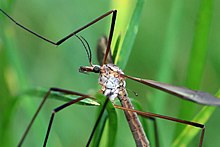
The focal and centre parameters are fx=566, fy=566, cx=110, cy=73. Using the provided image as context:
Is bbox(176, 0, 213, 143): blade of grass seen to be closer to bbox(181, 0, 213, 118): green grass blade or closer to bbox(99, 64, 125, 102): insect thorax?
bbox(181, 0, 213, 118): green grass blade

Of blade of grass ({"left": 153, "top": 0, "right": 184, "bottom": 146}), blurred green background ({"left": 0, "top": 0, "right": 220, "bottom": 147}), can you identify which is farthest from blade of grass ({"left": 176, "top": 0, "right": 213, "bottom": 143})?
blade of grass ({"left": 153, "top": 0, "right": 184, "bottom": 146})

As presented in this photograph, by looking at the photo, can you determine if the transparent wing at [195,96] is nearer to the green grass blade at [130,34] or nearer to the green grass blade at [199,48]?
the green grass blade at [130,34]

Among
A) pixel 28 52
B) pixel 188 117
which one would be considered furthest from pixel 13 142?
pixel 28 52

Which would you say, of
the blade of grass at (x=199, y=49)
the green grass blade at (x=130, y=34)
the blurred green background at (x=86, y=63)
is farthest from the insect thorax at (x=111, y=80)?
the blade of grass at (x=199, y=49)

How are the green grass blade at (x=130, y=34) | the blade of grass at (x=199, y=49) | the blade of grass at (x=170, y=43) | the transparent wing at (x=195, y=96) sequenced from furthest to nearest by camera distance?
the blade of grass at (x=170, y=43) → the blade of grass at (x=199, y=49) → the green grass blade at (x=130, y=34) → the transparent wing at (x=195, y=96)

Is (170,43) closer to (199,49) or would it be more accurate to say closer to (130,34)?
(199,49)

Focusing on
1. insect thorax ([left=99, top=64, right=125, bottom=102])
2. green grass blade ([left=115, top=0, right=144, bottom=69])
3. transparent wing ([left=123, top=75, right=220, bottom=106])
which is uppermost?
green grass blade ([left=115, top=0, right=144, bottom=69])

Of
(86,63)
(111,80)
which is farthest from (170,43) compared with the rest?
(86,63)
